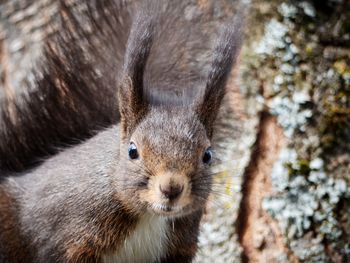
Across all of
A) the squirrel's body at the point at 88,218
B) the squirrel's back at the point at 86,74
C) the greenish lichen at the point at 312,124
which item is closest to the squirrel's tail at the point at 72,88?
the squirrel's back at the point at 86,74

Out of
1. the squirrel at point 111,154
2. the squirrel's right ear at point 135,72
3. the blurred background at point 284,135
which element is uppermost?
the squirrel's right ear at point 135,72

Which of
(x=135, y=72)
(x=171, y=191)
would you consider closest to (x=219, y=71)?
(x=135, y=72)

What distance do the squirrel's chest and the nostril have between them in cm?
23

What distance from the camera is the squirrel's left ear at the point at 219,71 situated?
179 centimetres

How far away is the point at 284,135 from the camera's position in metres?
2.19

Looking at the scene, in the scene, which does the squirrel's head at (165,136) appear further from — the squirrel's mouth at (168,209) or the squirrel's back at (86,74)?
the squirrel's back at (86,74)

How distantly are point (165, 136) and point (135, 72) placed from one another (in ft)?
0.51

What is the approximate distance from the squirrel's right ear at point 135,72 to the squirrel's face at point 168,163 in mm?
28

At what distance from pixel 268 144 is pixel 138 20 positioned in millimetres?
641

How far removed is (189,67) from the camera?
6.84 feet

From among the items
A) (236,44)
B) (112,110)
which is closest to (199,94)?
(236,44)

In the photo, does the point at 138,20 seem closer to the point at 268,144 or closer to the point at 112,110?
the point at 112,110

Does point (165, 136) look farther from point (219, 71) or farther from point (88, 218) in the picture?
point (88, 218)

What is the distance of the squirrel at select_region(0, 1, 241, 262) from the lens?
1.74 metres
